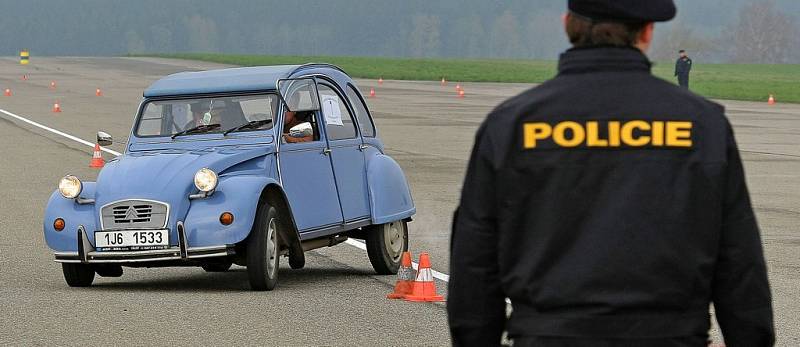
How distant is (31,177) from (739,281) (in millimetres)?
18885

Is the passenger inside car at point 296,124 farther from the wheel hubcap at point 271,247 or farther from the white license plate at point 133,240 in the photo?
the white license plate at point 133,240

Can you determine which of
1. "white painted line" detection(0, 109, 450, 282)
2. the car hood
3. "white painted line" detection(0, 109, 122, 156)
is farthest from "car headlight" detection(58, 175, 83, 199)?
"white painted line" detection(0, 109, 122, 156)

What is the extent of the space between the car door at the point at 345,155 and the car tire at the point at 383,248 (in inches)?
7.8

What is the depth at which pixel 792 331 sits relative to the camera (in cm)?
891

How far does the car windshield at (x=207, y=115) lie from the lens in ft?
38.1

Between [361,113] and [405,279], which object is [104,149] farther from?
[405,279]

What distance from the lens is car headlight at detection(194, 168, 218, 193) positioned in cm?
1042

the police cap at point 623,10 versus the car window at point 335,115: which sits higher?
the police cap at point 623,10

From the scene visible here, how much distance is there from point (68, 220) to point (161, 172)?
71 centimetres

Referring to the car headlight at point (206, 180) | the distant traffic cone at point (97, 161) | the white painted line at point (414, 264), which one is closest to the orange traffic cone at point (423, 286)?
the white painted line at point (414, 264)

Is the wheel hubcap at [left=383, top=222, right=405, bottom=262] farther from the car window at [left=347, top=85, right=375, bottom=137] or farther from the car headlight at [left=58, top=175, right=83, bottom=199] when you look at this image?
the car headlight at [left=58, top=175, right=83, bottom=199]

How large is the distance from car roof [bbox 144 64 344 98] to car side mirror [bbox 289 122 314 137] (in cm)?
36

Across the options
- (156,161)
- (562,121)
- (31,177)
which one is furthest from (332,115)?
(31,177)

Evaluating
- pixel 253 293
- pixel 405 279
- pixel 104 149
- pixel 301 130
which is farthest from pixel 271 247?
pixel 104 149
